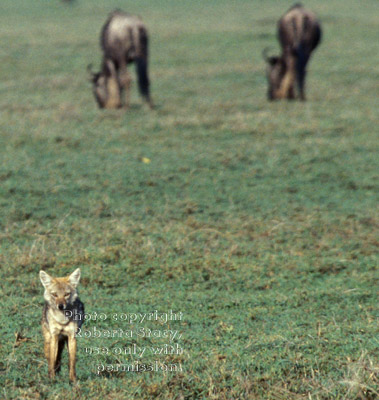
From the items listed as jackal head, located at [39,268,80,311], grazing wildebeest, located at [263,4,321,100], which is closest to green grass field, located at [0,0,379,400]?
grazing wildebeest, located at [263,4,321,100]

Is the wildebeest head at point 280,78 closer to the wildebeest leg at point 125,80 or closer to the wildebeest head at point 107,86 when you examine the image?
the wildebeest leg at point 125,80

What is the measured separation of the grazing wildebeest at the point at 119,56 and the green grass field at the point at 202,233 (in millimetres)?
524

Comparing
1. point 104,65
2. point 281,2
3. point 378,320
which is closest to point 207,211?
point 378,320

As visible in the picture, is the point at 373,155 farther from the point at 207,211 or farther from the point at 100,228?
the point at 100,228

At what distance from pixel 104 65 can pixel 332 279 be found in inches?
351

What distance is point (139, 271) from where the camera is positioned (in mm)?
6512

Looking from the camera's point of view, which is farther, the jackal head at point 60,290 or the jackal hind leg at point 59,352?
the jackal hind leg at point 59,352

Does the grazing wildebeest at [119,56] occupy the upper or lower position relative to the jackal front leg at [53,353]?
upper

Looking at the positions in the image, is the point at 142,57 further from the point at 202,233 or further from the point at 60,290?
the point at 60,290

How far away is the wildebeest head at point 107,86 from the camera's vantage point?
1401 centimetres

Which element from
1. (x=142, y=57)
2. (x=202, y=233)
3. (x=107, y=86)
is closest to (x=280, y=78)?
(x=142, y=57)

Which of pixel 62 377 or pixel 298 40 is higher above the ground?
pixel 298 40

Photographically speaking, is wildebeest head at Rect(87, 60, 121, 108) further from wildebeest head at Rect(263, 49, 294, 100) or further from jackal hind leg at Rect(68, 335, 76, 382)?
jackal hind leg at Rect(68, 335, 76, 382)

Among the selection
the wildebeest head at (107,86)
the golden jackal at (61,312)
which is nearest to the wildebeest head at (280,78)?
the wildebeest head at (107,86)
